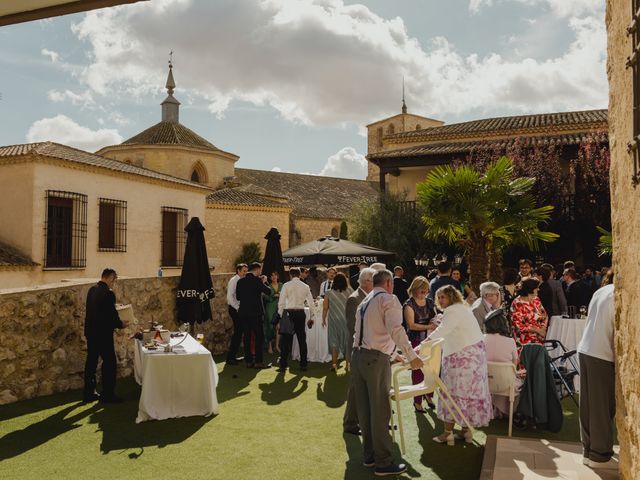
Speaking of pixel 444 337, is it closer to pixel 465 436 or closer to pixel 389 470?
pixel 465 436

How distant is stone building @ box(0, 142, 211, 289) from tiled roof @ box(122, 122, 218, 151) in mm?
12921

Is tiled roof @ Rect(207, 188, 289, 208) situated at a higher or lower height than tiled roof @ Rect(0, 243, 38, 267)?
higher

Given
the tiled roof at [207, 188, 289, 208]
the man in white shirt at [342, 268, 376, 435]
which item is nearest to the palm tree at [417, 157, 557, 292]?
the man in white shirt at [342, 268, 376, 435]

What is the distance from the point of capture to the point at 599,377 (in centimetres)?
446

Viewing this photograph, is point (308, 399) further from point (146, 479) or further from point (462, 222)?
point (462, 222)

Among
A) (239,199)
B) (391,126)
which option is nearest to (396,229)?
(239,199)

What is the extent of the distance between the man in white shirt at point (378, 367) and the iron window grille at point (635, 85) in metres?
2.69

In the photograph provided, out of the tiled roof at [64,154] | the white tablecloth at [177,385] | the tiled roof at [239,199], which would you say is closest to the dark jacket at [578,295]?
the white tablecloth at [177,385]

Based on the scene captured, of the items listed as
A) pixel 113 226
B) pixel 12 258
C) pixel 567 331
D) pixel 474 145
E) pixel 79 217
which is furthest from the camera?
A: pixel 474 145

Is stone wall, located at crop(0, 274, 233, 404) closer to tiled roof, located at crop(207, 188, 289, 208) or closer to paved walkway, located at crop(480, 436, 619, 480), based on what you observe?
paved walkway, located at crop(480, 436, 619, 480)

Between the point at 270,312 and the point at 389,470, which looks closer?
the point at 389,470

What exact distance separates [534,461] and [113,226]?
17784 millimetres

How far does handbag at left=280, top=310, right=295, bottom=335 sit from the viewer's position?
10320 mm

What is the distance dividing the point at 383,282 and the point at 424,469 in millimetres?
1828
